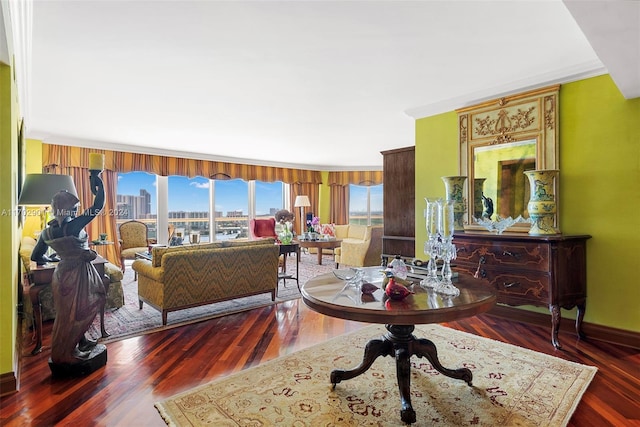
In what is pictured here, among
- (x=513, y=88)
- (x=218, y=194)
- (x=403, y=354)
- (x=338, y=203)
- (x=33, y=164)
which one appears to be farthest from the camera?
(x=338, y=203)

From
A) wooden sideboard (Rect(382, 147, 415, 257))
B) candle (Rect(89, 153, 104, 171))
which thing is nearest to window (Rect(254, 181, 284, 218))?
wooden sideboard (Rect(382, 147, 415, 257))

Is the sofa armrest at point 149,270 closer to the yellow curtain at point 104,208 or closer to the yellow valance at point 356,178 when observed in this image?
the yellow curtain at point 104,208

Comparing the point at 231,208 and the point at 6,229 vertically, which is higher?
the point at 231,208

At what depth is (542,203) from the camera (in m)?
2.89

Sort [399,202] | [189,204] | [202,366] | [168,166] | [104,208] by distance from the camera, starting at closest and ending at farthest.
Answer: [202,366], [399,202], [104,208], [168,166], [189,204]

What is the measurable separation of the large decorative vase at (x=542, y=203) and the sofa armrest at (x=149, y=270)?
3.38 meters

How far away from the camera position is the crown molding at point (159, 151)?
17.8ft

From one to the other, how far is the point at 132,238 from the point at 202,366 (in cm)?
443

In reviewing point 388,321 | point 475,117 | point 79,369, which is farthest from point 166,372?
point 475,117

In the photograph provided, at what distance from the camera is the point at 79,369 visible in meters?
2.23

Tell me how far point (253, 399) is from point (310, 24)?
2.37 meters

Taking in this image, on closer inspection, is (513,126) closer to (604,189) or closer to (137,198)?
(604,189)

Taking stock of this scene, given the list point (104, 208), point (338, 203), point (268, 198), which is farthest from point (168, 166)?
point (338, 203)

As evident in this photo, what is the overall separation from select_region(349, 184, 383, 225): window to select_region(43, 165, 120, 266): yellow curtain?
5792 millimetres
